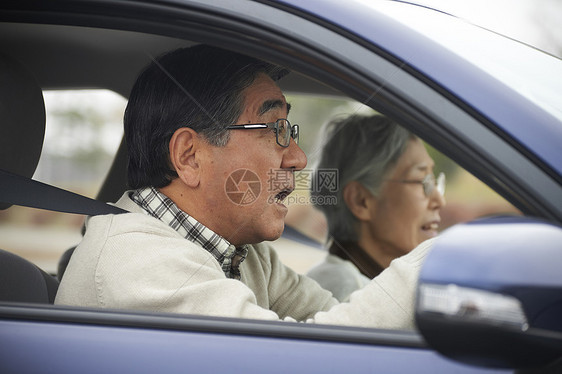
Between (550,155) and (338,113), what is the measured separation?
1504 mm

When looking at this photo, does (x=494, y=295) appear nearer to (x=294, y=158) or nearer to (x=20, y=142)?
(x=294, y=158)

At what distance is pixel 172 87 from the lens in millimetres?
1831

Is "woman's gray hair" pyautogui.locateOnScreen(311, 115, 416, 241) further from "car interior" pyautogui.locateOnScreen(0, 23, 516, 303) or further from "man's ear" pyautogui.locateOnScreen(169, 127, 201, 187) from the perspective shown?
"man's ear" pyautogui.locateOnScreen(169, 127, 201, 187)

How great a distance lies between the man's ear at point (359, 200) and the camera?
3.02 meters

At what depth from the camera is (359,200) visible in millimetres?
3039

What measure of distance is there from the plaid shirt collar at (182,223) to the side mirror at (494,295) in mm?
973

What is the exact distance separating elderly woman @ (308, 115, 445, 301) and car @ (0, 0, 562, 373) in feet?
4.97

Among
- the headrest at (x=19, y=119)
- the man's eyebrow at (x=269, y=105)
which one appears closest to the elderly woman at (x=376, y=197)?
the man's eyebrow at (x=269, y=105)

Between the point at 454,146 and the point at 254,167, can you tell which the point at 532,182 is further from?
the point at 254,167

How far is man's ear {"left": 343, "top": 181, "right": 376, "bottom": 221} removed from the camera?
9.90 ft

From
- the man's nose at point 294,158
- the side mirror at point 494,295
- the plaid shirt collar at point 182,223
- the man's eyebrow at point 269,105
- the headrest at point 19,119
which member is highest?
the man's eyebrow at point 269,105

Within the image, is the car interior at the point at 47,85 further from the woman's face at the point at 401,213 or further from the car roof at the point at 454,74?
the woman's face at the point at 401,213

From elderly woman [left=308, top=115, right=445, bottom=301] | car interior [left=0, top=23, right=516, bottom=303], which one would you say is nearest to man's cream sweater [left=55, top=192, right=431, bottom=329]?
car interior [left=0, top=23, right=516, bottom=303]

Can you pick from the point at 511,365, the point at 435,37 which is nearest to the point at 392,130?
the point at 435,37
